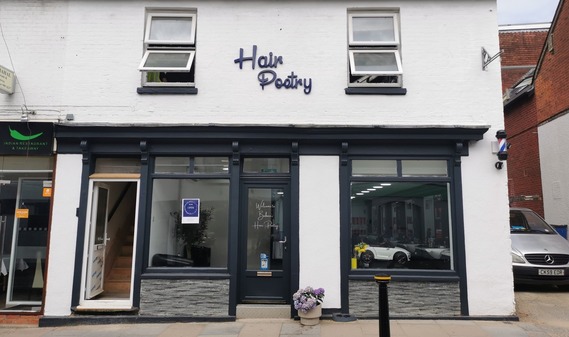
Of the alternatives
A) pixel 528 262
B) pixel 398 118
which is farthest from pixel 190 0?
pixel 528 262

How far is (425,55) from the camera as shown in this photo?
7633 millimetres

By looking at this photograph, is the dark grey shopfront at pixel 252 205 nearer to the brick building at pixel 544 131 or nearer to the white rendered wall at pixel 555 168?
the white rendered wall at pixel 555 168

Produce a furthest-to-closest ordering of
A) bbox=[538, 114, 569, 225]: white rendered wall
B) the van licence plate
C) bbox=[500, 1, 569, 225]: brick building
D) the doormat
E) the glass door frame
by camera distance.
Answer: bbox=[500, 1, 569, 225]: brick building → bbox=[538, 114, 569, 225]: white rendered wall → the van licence plate → the glass door frame → the doormat

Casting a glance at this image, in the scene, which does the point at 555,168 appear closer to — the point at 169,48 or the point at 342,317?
the point at 342,317

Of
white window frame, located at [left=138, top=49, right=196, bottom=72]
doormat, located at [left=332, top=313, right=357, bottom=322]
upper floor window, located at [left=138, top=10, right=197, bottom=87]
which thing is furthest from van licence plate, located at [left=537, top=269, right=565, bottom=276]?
white window frame, located at [left=138, top=49, right=196, bottom=72]

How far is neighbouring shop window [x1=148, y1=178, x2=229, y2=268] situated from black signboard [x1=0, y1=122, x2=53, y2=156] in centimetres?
201

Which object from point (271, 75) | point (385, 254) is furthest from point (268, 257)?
point (271, 75)

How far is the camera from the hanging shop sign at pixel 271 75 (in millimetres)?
7543

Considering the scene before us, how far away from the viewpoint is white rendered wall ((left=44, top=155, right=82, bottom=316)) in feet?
23.4

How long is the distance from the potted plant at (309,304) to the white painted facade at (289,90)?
33cm

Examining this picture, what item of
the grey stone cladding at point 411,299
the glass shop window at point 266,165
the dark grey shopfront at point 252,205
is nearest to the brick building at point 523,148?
the dark grey shopfront at point 252,205

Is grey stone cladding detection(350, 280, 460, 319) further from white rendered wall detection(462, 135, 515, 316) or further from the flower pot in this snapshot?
the flower pot

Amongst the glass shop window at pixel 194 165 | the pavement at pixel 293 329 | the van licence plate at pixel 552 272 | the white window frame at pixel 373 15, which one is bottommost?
the pavement at pixel 293 329

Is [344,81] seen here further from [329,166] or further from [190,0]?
[190,0]
